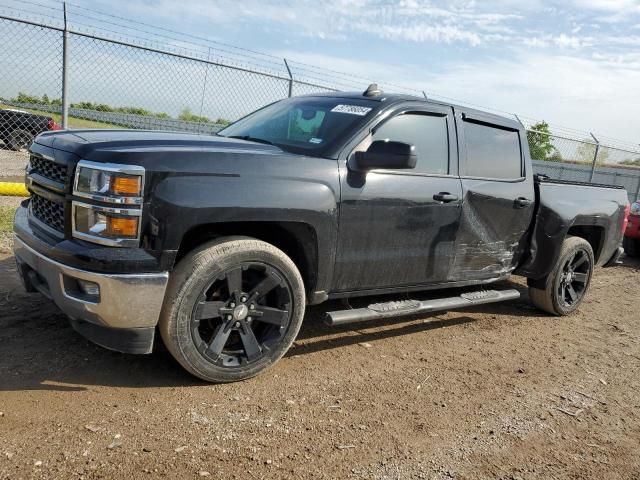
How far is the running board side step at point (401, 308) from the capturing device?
3650 millimetres

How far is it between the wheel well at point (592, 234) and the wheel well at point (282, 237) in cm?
351

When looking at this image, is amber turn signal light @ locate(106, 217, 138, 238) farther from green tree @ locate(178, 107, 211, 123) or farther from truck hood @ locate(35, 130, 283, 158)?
green tree @ locate(178, 107, 211, 123)

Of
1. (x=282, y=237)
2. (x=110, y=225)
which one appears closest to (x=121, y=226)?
(x=110, y=225)

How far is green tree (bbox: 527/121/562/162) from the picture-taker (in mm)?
14742

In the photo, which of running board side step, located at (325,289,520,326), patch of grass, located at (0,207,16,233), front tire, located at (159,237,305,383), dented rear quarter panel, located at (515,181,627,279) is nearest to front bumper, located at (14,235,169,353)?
front tire, located at (159,237,305,383)

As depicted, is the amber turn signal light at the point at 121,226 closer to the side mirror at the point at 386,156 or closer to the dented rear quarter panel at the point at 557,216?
the side mirror at the point at 386,156

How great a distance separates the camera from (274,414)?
9.97 feet

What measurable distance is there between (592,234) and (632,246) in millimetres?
4135

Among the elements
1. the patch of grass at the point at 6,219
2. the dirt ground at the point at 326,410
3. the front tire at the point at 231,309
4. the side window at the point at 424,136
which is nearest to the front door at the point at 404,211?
the side window at the point at 424,136

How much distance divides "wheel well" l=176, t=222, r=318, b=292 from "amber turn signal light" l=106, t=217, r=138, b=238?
1.28 ft

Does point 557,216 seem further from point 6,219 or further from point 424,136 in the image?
point 6,219

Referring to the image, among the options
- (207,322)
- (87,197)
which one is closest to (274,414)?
(207,322)

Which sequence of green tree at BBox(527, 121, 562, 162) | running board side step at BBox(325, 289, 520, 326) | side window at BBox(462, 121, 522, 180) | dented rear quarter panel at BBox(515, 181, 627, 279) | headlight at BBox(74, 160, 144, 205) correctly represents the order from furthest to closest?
green tree at BBox(527, 121, 562, 162) < dented rear quarter panel at BBox(515, 181, 627, 279) < side window at BBox(462, 121, 522, 180) < running board side step at BBox(325, 289, 520, 326) < headlight at BBox(74, 160, 144, 205)

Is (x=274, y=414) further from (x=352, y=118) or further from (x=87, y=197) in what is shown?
(x=352, y=118)
